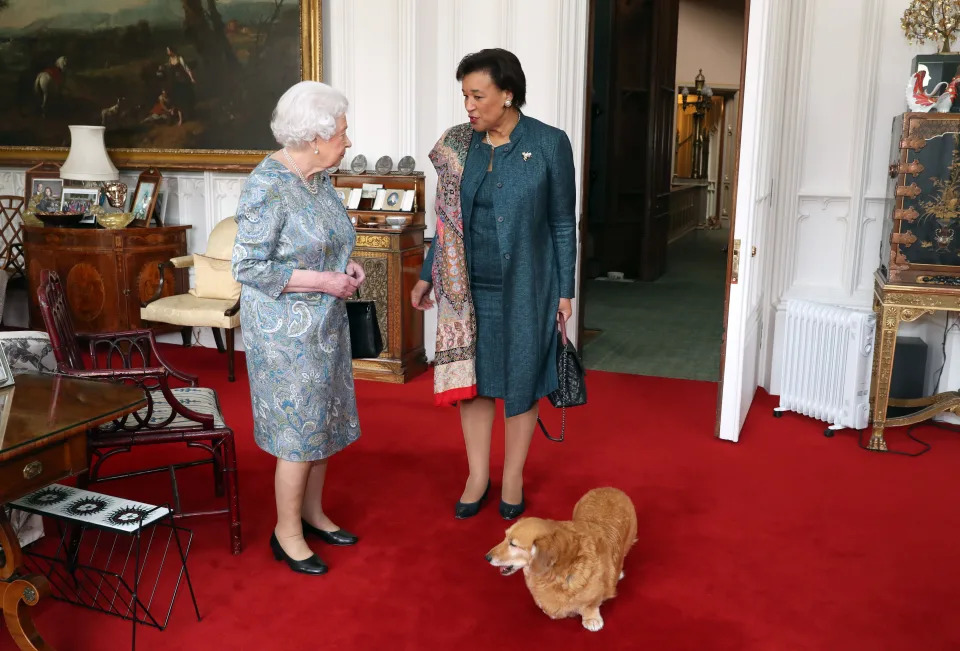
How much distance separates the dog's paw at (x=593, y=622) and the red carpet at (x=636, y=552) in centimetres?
2

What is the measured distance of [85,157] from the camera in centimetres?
646

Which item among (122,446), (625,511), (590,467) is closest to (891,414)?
(590,467)

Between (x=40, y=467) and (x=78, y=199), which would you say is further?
(x=78, y=199)

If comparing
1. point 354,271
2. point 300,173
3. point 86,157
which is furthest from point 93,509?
point 86,157

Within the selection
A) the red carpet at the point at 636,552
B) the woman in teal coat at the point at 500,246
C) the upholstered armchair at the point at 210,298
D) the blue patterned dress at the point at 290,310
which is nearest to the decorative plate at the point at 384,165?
the upholstered armchair at the point at 210,298

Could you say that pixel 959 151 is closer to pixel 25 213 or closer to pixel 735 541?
pixel 735 541

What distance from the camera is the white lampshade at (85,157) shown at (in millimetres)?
6445

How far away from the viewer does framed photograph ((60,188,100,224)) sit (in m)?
6.79

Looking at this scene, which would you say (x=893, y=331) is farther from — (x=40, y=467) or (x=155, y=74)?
(x=155, y=74)

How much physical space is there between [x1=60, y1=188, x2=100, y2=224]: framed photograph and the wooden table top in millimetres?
4356

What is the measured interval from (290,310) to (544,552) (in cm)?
112

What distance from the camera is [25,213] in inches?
271

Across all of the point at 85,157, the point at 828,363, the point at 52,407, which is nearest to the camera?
the point at 52,407

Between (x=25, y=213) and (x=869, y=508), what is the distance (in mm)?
6414
